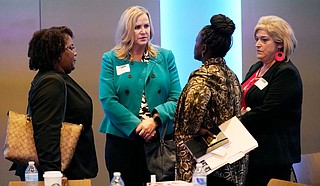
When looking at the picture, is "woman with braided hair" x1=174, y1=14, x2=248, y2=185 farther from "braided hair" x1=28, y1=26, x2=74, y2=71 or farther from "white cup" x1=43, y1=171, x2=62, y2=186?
"white cup" x1=43, y1=171, x2=62, y2=186

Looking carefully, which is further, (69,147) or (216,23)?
(216,23)

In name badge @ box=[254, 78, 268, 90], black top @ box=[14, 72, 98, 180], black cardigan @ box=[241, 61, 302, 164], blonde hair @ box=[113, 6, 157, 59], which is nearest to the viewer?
black top @ box=[14, 72, 98, 180]

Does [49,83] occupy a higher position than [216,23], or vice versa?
[216,23]

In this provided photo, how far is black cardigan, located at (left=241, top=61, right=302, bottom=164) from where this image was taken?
3641 millimetres

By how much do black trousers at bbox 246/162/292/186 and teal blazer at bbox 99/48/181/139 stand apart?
607 millimetres

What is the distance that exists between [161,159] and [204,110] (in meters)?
0.69

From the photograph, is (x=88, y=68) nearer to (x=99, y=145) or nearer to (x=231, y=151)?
(x=99, y=145)

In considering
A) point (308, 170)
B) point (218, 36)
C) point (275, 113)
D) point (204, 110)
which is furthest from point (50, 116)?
point (308, 170)

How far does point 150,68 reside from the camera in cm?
386

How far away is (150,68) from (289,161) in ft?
3.59

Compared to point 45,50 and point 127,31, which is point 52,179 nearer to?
point 45,50

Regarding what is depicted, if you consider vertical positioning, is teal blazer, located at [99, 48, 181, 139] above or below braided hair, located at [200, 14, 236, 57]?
below

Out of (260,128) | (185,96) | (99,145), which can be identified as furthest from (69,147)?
(99,145)

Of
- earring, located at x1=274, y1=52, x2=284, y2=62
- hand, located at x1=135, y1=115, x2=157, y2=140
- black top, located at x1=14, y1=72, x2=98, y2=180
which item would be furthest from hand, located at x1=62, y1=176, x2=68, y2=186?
earring, located at x1=274, y1=52, x2=284, y2=62
